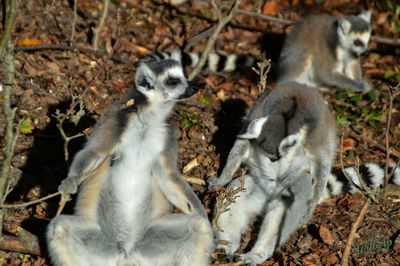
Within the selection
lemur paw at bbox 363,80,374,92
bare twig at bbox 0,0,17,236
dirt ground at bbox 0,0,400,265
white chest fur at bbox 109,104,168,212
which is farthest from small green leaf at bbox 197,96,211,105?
bare twig at bbox 0,0,17,236

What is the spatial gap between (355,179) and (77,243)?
295 cm

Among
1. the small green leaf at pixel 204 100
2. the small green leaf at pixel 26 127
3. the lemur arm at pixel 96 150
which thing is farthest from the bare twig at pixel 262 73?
the small green leaf at pixel 26 127

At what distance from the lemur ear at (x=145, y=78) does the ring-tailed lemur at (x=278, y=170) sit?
1268 mm

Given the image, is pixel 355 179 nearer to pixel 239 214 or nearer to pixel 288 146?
pixel 288 146

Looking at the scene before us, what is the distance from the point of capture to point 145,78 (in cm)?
531

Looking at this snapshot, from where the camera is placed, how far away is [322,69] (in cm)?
985

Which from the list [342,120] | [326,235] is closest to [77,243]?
[326,235]

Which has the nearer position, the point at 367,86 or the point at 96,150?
the point at 96,150

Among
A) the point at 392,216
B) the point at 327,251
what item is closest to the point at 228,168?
the point at 327,251

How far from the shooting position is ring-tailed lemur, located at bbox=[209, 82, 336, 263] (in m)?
6.19

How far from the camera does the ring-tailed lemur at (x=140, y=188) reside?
17.3 feet

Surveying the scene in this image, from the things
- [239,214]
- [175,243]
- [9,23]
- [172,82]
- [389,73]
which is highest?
[9,23]

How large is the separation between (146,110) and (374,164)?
2763mm

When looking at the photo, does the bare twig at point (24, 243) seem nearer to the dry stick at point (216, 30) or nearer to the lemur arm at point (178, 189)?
the lemur arm at point (178, 189)
